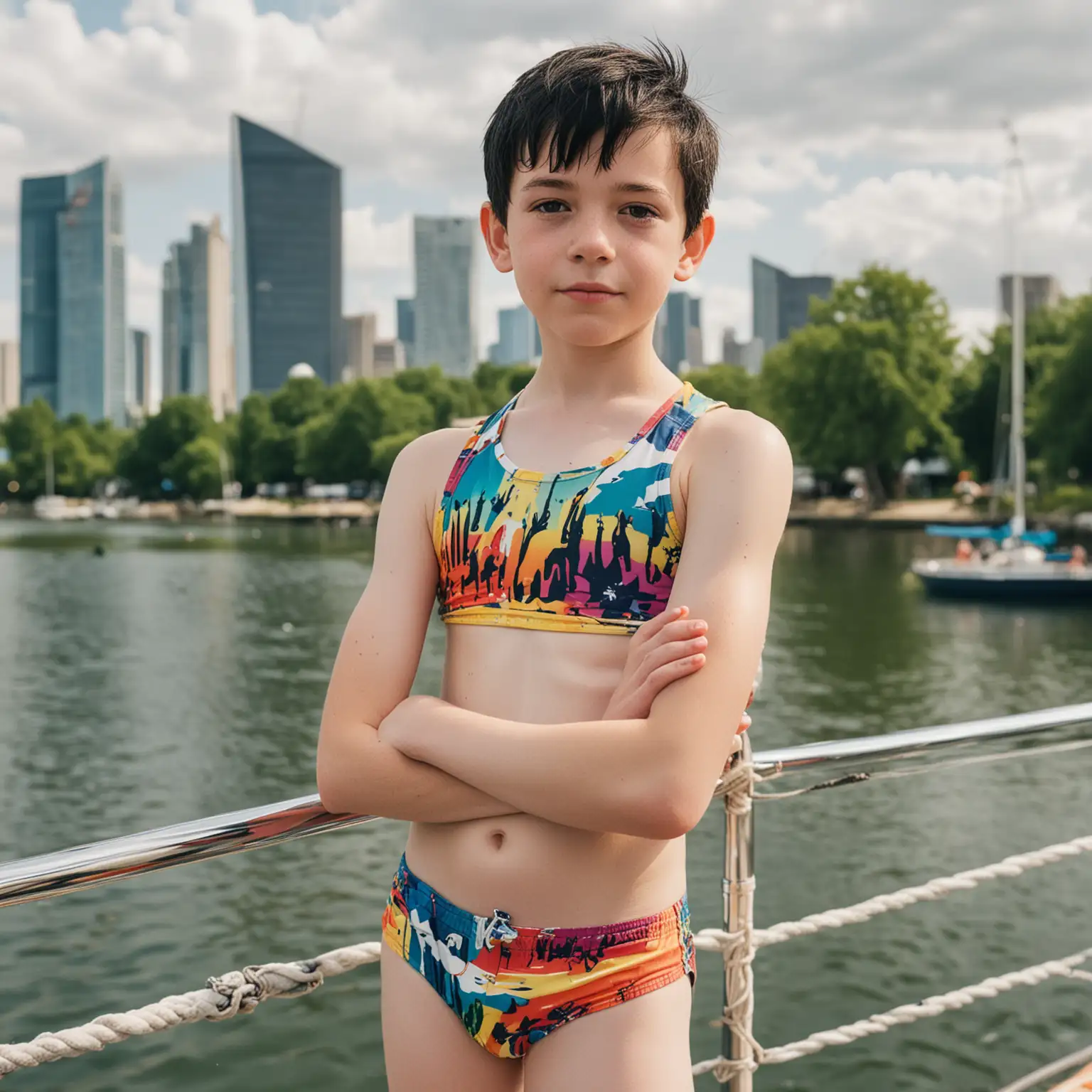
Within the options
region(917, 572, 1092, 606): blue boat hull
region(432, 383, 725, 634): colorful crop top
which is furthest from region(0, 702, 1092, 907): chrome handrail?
region(917, 572, 1092, 606): blue boat hull

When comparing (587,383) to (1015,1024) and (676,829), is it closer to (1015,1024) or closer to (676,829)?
(676,829)

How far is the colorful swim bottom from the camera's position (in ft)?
5.58

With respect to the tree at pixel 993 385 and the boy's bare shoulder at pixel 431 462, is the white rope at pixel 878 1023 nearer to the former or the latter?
the boy's bare shoulder at pixel 431 462

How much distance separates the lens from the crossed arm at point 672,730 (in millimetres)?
1647

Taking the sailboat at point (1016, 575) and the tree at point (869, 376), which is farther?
the tree at point (869, 376)

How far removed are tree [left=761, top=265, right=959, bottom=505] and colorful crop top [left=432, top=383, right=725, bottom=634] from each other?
224ft

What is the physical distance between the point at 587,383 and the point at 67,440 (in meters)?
149

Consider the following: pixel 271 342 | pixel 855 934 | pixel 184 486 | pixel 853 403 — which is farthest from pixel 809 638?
pixel 271 342

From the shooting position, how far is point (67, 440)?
14100 cm

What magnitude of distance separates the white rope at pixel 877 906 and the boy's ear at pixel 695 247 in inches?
42.2

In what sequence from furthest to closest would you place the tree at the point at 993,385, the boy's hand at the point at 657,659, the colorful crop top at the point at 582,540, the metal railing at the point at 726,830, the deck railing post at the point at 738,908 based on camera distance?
the tree at the point at 993,385 → the deck railing post at the point at 738,908 → the metal railing at the point at 726,830 → the colorful crop top at the point at 582,540 → the boy's hand at the point at 657,659

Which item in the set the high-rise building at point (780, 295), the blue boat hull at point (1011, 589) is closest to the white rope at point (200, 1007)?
the blue boat hull at point (1011, 589)

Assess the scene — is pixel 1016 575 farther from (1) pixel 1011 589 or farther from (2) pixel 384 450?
(2) pixel 384 450

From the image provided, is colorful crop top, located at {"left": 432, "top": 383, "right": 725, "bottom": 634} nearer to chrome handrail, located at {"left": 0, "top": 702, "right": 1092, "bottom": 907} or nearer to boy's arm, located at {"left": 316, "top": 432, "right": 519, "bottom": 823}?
boy's arm, located at {"left": 316, "top": 432, "right": 519, "bottom": 823}
